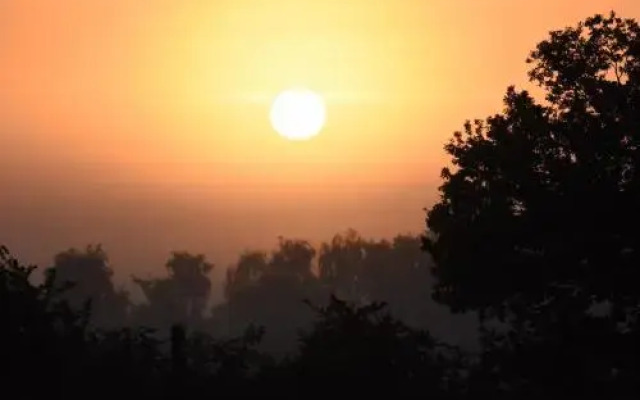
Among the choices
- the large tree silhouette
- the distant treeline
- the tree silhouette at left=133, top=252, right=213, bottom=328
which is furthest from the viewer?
the tree silhouette at left=133, top=252, right=213, bottom=328

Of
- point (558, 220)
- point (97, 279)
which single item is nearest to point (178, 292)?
Result: point (97, 279)

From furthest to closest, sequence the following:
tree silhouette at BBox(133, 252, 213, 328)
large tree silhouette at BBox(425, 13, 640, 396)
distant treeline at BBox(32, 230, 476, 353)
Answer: tree silhouette at BBox(133, 252, 213, 328)
distant treeline at BBox(32, 230, 476, 353)
large tree silhouette at BBox(425, 13, 640, 396)

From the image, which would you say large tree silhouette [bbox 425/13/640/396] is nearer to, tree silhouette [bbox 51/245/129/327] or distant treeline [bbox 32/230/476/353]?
distant treeline [bbox 32/230/476/353]

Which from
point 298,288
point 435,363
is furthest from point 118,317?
point 435,363

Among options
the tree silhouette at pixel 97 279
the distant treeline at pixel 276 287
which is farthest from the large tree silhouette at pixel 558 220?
the tree silhouette at pixel 97 279

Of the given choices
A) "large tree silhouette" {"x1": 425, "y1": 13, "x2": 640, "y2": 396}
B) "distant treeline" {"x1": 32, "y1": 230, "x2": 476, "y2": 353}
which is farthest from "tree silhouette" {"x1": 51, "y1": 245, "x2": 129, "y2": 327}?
"large tree silhouette" {"x1": 425, "y1": 13, "x2": 640, "y2": 396}

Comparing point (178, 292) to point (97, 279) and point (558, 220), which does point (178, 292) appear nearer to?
point (97, 279)

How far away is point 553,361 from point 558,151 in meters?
8.25

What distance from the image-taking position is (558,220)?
34312 mm

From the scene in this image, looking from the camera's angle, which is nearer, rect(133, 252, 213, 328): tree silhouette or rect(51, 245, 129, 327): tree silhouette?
rect(51, 245, 129, 327): tree silhouette

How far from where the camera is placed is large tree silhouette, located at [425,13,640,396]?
3338 centimetres

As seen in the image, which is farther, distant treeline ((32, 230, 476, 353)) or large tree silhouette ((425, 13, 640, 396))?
distant treeline ((32, 230, 476, 353))

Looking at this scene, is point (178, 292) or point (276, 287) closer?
point (276, 287)

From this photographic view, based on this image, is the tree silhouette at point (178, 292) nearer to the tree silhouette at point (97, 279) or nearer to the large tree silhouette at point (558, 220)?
the tree silhouette at point (97, 279)
